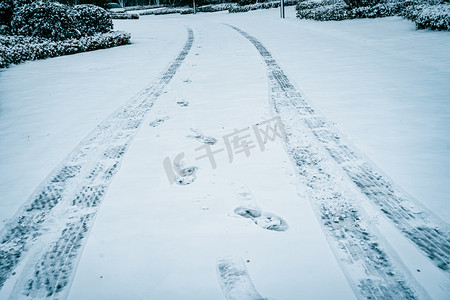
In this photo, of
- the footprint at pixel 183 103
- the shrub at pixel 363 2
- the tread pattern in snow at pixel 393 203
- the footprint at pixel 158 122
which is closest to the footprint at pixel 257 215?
the tread pattern in snow at pixel 393 203

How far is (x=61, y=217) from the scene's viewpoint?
201 centimetres

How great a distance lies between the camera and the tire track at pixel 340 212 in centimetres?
140

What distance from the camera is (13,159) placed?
113 inches

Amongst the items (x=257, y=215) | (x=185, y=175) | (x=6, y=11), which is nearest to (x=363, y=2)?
(x=185, y=175)

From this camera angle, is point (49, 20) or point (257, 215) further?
point (49, 20)

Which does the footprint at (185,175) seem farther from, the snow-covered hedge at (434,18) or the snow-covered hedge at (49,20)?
the snow-covered hedge at (49,20)

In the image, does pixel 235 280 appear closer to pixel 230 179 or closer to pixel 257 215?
pixel 257 215

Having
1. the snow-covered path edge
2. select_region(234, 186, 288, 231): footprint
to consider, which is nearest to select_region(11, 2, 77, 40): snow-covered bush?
the snow-covered path edge

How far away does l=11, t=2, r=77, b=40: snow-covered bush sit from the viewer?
380 inches

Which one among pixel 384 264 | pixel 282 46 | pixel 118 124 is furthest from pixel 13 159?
pixel 282 46

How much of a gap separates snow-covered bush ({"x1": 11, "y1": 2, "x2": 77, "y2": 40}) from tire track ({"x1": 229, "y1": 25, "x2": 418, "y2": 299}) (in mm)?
10263

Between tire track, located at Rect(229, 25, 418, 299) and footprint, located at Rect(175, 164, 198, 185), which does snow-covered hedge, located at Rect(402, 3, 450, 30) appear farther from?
footprint, located at Rect(175, 164, 198, 185)

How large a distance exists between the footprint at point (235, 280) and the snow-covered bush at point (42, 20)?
37.9ft

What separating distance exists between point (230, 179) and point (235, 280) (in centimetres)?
97
